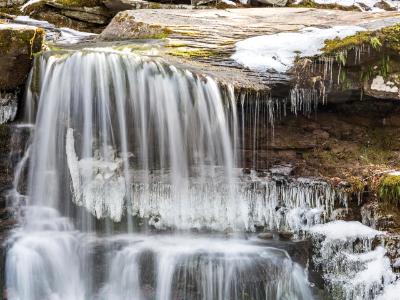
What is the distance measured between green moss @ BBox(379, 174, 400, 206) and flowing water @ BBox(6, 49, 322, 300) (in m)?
0.47

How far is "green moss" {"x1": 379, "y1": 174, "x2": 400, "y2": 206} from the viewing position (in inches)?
211

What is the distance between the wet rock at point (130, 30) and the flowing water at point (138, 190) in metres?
1.90

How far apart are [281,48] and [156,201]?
8.16 ft

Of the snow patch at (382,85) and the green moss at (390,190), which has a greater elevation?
the snow patch at (382,85)

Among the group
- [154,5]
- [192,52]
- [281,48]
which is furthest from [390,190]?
[154,5]

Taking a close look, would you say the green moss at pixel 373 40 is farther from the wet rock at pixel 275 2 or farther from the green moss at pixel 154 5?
the green moss at pixel 154 5

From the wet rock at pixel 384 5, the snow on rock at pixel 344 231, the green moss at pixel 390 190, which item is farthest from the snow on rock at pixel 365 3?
the snow on rock at pixel 344 231

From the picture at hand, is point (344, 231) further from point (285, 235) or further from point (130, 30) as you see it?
point (130, 30)

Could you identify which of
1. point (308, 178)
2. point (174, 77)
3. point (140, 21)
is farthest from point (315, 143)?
point (140, 21)

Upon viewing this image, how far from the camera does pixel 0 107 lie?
6188mm

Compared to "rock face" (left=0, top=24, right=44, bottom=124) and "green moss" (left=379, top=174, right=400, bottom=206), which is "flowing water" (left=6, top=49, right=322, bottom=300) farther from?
"green moss" (left=379, top=174, right=400, bottom=206)

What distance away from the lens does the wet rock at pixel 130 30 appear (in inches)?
298

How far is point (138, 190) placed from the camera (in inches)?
231

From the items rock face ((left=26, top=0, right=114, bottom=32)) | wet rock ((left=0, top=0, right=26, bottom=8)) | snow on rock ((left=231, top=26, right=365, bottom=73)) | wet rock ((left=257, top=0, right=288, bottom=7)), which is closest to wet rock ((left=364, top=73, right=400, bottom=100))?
snow on rock ((left=231, top=26, right=365, bottom=73))
